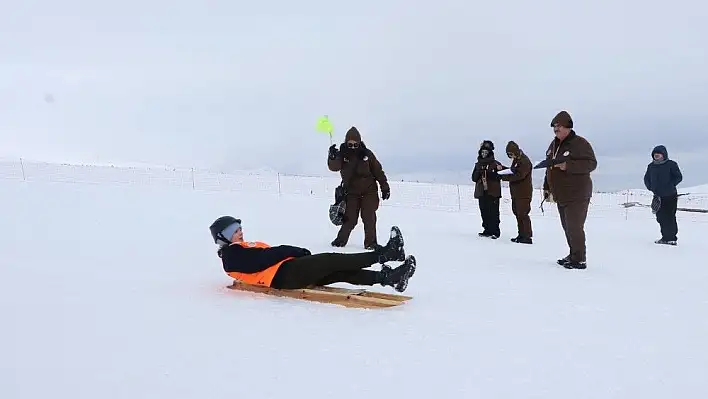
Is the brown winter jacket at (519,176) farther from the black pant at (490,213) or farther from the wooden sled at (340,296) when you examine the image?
the wooden sled at (340,296)

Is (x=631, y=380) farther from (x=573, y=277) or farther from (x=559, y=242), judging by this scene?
(x=559, y=242)

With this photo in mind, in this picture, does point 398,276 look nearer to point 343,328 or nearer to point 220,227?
point 343,328

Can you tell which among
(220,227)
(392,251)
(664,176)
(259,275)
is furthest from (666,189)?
(220,227)

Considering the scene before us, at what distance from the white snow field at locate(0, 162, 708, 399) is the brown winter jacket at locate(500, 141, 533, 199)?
158cm

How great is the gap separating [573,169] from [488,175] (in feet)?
9.96

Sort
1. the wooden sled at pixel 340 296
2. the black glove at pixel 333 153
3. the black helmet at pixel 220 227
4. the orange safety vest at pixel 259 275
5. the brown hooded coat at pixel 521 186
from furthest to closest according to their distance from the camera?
the brown hooded coat at pixel 521 186 → the black glove at pixel 333 153 → the black helmet at pixel 220 227 → the orange safety vest at pixel 259 275 → the wooden sled at pixel 340 296

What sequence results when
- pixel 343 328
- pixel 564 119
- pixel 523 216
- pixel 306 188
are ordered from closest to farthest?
pixel 343 328 < pixel 564 119 < pixel 523 216 < pixel 306 188

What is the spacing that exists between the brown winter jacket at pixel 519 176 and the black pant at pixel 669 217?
2373 millimetres

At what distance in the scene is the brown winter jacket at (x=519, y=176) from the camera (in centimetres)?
949

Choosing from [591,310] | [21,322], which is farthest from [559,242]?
[21,322]

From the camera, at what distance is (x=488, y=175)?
32.2 ft

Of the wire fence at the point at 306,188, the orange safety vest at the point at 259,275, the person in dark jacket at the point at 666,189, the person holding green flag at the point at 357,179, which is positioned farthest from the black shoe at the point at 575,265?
the wire fence at the point at 306,188

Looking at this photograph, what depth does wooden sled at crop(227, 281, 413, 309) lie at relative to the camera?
432cm

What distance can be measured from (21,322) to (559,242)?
8181 millimetres
